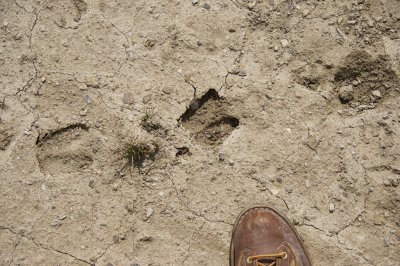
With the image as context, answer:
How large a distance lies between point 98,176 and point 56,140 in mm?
289

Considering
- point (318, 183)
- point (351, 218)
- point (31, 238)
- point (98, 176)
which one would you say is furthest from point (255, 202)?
point (31, 238)

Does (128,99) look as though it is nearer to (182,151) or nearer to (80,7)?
(182,151)

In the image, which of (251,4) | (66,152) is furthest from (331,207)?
(66,152)

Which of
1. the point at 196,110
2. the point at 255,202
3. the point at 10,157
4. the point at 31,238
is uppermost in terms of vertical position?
the point at 196,110

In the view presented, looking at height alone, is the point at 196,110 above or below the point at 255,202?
above

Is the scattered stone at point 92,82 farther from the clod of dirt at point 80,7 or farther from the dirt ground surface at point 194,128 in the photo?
the clod of dirt at point 80,7

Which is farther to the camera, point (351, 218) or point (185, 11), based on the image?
point (185, 11)

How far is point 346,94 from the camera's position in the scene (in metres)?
2.12

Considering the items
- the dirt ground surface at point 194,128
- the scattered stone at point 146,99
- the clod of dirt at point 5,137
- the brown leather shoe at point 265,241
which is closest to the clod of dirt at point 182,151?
the dirt ground surface at point 194,128

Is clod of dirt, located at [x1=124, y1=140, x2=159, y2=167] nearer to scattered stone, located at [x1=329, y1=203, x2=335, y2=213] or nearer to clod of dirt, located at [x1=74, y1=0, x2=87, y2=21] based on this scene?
clod of dirt, located at [x1=74, y1=0, x2=87, y2=21]

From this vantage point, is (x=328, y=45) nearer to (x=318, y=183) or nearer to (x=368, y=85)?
(x=368, y=85)

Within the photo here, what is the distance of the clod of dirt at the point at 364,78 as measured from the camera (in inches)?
83.0

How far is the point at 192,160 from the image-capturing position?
6.89 ft

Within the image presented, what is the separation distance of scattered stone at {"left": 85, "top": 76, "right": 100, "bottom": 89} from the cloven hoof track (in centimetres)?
47
